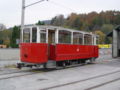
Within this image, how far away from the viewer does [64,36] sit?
1694cm

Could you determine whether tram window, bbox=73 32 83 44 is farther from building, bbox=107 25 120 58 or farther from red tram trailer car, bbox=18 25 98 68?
building, bbox=107 25 120 58

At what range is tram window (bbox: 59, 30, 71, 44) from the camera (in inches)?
650

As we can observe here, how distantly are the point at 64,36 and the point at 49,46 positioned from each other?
172 centimetres

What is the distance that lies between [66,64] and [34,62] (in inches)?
163

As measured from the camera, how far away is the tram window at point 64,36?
1652cm

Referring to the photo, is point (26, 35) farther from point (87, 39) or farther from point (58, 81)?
point (87, 39)

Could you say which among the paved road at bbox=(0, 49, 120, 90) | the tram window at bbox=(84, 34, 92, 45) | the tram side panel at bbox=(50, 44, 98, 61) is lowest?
the paved road at bbox=(0, 49, 120, 90)

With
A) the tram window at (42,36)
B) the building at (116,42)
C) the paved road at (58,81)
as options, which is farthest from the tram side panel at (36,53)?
the building at (116,42)

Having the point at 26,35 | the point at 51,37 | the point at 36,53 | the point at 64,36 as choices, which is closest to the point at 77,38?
the point at 64,36

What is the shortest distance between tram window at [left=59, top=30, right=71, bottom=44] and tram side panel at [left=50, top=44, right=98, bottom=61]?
33 centimetres

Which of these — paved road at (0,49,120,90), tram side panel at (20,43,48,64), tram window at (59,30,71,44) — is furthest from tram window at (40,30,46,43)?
paved road at (0,49,120,90)

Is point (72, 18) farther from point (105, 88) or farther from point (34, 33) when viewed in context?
point (105, 88)

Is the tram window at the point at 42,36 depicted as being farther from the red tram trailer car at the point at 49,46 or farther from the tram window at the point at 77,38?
the tram window at the point at 77,38

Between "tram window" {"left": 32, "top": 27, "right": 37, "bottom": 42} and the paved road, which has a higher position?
"tram window" {"left": 32, "top": 27, "right": 37, "bottom": 42}
